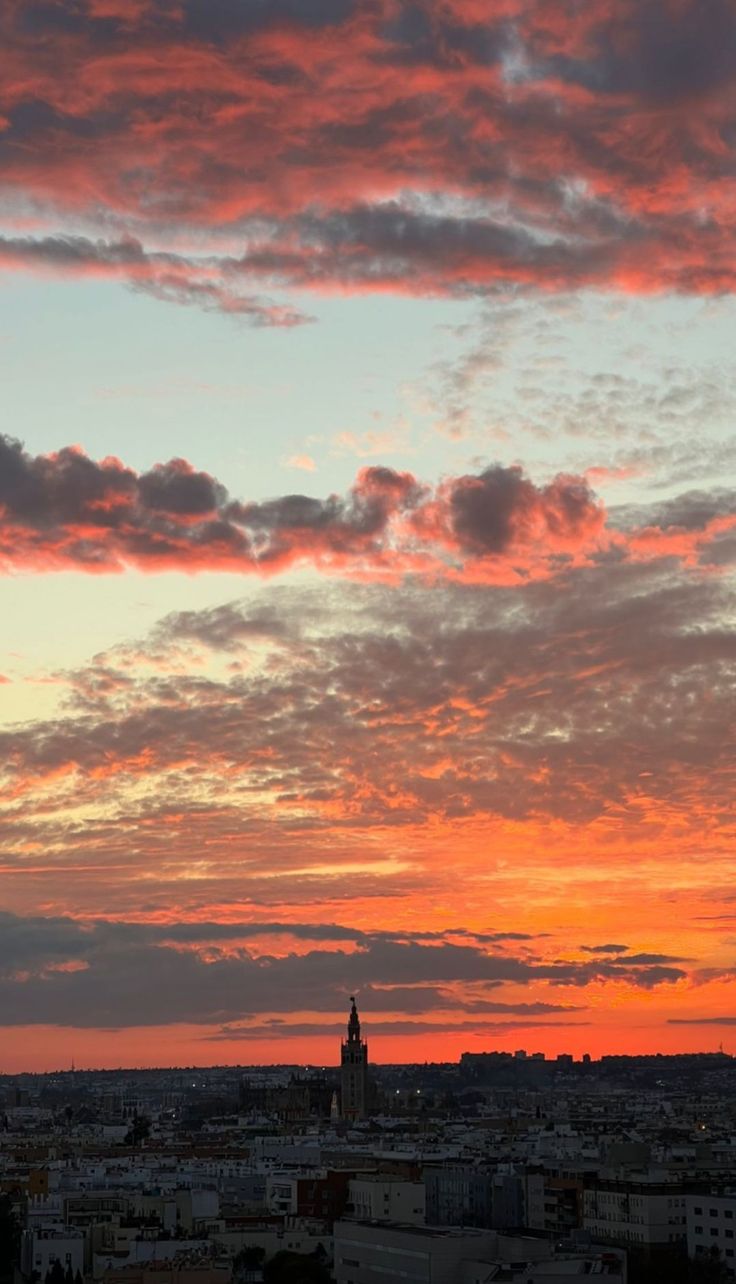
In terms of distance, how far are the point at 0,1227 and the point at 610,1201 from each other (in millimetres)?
28592

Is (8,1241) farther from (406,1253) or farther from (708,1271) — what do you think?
(708,1271)

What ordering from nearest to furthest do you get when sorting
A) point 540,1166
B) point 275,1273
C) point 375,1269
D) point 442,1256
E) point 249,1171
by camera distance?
point 442,1256
point 375,1269
point 275,1273
point 540,1166
point 249,1171

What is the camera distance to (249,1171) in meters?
143

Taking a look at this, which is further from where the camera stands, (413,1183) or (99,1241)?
(413,1183)

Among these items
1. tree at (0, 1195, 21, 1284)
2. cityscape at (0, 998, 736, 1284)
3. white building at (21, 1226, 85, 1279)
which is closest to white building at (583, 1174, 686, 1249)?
cityscape at (0, 998, 736, 1284)

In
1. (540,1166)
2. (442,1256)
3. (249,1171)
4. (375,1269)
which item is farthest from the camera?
(249,1171)

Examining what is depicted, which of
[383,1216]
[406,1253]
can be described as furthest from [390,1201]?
[406,1253]

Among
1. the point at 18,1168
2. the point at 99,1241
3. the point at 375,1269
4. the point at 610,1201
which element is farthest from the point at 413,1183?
the point at 18,1168

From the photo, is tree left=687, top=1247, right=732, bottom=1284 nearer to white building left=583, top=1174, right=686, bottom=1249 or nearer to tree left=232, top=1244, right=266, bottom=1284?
white building left=583, top=1174, right=686, bottom=1249

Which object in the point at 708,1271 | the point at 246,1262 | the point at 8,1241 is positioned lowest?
the point at 708,1271

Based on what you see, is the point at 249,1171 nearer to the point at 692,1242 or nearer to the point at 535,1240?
the point at 692,1242

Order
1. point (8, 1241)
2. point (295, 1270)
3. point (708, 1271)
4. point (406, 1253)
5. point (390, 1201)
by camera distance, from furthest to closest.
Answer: point (390, 1201) → point (8, 1241) → point (708, 1271) → point (295, 1270) → point (406, 1253)

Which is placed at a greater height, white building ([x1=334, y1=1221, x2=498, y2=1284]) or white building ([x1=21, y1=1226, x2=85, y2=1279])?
white building ([x1=334, y1=1221, x2=498, y2=1284])

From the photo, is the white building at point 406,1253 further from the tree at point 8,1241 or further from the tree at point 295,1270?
the tree at point 8,1241
